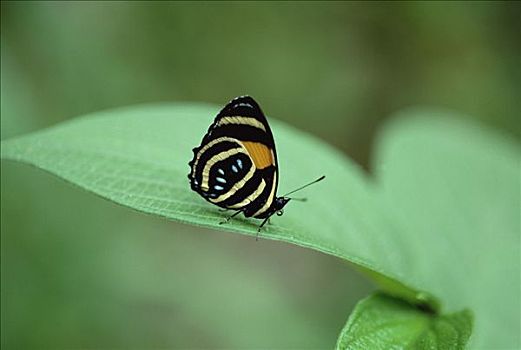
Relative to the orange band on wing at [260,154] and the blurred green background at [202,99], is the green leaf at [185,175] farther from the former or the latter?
the blurred green background at [202,99]

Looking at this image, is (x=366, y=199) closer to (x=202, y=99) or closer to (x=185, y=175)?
(x=185, y=175)

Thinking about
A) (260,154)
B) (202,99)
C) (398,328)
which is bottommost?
(398,328)

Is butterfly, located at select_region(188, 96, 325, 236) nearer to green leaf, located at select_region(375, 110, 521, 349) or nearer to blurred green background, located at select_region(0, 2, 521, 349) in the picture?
green leaf, located at select_region(375, 110, 521, 349)

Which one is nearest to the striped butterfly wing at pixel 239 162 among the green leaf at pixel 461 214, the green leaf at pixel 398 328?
the green leaf at pixel 398 328

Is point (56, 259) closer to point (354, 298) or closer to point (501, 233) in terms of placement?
point (354, 298)

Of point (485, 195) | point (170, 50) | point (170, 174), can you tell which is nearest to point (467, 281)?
point (485, 195)

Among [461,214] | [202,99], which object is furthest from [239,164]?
[202,99]
